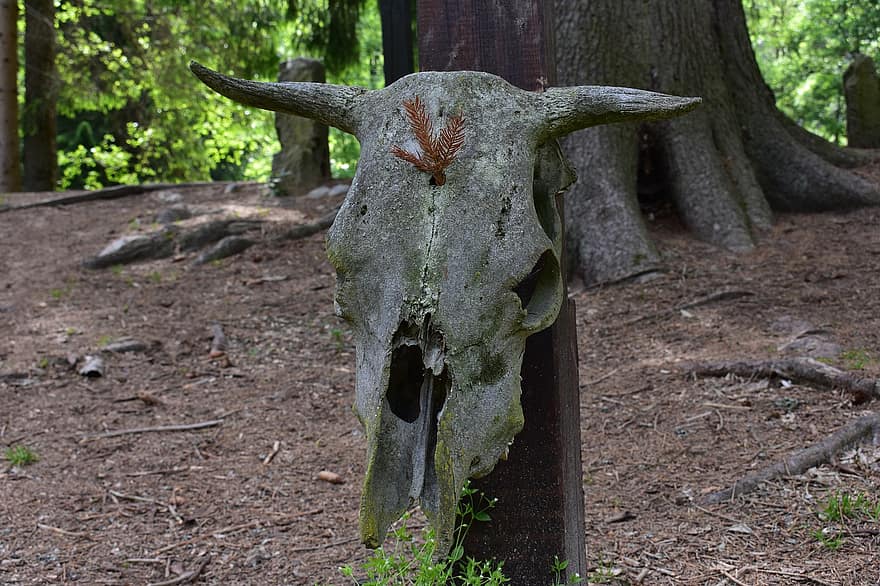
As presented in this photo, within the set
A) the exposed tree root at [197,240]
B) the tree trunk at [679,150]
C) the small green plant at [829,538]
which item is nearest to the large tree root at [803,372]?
the small green plant at [829,538]

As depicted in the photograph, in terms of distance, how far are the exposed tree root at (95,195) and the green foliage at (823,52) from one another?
28.8 ft

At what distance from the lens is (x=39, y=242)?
31.6 feet

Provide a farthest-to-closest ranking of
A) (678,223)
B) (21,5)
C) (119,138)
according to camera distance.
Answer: (119,138)
(21,5)
(678,223)

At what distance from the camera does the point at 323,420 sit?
5555 millimetres

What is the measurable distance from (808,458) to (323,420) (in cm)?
287

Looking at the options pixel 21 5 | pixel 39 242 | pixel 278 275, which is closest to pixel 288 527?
pixel 278 275

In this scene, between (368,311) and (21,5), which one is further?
(21,5)

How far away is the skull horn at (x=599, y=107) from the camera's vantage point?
223cm

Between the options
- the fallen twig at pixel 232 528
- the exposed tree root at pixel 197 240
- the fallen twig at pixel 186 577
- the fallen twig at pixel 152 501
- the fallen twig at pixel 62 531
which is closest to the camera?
the fallen twig at pixel 186 577

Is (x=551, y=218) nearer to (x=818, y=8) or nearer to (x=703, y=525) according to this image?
(x=703, y=525)

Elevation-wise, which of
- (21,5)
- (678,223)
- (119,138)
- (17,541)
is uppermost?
(21,5)

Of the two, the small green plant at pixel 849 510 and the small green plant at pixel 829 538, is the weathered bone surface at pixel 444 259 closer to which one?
the small green plant at pixel 829 538

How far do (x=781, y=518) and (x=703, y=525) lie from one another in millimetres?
316

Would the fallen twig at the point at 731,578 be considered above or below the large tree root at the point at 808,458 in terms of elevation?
below
